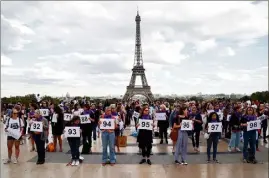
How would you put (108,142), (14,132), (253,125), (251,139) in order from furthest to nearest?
(251,139)
(253,125)
(108,142)
(14,132)

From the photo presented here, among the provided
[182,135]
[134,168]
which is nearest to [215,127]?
[182,135]

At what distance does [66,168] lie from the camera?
429 inches

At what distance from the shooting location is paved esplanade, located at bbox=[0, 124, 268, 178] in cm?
1012

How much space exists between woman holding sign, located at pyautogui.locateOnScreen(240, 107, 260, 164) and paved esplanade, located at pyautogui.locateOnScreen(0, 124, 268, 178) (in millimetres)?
372

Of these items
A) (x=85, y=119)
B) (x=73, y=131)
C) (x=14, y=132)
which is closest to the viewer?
(x=14, y=132)

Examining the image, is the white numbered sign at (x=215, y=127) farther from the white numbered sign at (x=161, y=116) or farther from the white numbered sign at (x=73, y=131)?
the white numbered sign at (x=73, y=131)

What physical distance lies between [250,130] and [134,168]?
4.21 m

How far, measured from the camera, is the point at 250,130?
1177 centimetres

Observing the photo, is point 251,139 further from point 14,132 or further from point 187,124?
point 14,132

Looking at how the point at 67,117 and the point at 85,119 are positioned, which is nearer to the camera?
the point at 85,119

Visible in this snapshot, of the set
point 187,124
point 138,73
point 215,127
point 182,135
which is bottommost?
point 182,135

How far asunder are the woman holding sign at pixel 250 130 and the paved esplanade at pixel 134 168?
37 cm

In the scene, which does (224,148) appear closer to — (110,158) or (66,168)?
(110,158)

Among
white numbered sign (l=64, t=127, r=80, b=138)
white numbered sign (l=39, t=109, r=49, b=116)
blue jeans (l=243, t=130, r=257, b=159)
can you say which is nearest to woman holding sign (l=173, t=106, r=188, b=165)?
blue jeans (l=243, t=130, r=257, b=159)
